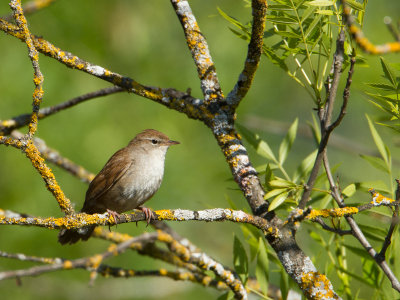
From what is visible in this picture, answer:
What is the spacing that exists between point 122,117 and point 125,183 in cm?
206

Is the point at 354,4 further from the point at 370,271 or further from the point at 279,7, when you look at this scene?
the point at 370,271

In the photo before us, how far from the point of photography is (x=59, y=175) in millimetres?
5418

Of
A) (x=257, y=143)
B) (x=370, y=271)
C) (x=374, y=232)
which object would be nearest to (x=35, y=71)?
(x=257, y=143)

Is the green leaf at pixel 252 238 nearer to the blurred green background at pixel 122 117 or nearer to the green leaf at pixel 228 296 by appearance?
the green leaf at pixel 228 296

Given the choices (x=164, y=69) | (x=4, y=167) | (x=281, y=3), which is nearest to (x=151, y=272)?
(x=281, y=3)

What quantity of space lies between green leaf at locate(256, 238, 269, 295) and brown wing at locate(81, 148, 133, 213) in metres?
1.77

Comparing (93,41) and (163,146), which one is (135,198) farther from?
(93,41)

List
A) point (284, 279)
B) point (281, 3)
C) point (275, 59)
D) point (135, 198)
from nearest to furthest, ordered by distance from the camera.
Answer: point (281, 3)
point (275, 59)
point (284, 279)
point (135, 198)

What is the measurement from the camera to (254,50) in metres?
2.48

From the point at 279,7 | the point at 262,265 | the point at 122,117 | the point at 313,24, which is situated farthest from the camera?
the point at 122,117

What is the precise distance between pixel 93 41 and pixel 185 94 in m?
3.67

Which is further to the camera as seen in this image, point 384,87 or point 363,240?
point 363,240

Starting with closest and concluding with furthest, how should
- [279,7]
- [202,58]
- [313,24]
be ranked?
[313,24] → [279,7] → [202,58]

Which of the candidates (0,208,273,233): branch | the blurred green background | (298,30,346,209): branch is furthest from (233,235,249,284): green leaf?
the blurred green background
